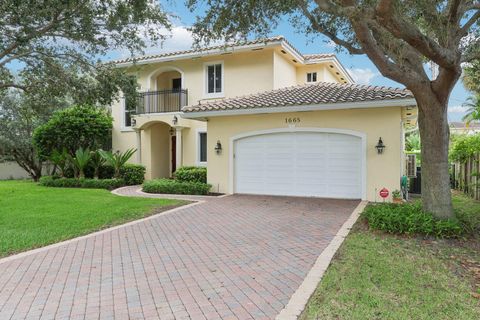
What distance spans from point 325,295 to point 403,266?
78.5 inches

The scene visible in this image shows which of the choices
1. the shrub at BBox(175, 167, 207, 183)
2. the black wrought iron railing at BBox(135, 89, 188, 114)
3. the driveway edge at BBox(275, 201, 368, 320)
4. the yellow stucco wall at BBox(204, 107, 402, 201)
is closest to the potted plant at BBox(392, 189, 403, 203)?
the yellow stucco wall at BBox(204, 107, 402, 201)

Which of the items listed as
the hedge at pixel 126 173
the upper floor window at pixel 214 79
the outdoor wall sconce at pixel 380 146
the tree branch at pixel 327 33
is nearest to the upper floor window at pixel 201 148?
the upper floor window at pixel 214 79

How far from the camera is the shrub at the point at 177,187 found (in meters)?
15.8

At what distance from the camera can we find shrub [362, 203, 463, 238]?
7898 millimetres

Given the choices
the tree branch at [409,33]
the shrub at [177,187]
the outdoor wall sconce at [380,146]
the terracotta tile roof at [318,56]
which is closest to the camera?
the tree branch at [409,33]

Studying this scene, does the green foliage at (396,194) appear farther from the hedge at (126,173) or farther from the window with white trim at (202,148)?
the hedge at (126,173)

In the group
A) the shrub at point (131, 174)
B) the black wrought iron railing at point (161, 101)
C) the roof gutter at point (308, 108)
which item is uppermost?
the black wrought iron railing at point (161, 101)

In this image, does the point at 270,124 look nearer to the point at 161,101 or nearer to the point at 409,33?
the point at 409,33

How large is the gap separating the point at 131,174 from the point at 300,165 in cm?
1041

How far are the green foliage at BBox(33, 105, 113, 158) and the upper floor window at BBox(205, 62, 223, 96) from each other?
21.0ft

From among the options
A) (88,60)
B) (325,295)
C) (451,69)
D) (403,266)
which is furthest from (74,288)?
(88,60)

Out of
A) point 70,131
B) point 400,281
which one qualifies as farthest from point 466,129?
point 70,131

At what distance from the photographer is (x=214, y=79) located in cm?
2072

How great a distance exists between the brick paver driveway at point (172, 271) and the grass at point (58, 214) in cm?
82
